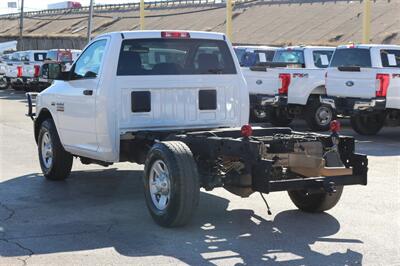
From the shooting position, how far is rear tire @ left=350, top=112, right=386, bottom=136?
1476 centimetres

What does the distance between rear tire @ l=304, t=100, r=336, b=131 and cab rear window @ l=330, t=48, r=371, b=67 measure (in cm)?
150

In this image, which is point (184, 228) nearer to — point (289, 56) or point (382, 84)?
point (382, 84)

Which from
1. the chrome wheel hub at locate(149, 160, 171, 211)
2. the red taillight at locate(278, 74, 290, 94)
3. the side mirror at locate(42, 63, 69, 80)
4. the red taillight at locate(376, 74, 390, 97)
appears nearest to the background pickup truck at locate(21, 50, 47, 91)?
the red taillight at locate(278, 74, 290, 94)

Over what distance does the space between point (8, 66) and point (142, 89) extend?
24.7 metres

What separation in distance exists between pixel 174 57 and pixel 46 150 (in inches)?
98.9

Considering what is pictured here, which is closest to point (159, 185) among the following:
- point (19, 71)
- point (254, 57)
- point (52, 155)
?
point (52, 155)

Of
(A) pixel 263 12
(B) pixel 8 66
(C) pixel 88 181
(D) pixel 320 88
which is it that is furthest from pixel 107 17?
(C) pixel 88 181

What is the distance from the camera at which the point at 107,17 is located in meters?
94.1

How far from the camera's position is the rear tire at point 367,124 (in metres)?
14.8

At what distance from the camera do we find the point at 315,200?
7160 millimetres

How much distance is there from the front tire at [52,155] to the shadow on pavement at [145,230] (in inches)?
22.6

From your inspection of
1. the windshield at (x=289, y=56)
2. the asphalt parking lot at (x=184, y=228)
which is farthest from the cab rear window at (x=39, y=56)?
the asphalt parking lot at (x=184, y=228)

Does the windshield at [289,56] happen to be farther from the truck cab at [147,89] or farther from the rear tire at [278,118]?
the truck cab at [147,89]

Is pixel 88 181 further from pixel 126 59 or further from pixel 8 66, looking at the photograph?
pixel 8 66
